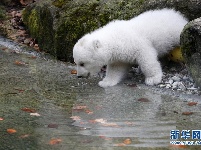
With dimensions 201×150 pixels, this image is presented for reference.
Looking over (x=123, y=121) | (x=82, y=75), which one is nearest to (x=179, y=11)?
(x=82, y=75)

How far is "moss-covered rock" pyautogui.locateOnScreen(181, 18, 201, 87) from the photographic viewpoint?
5.31m

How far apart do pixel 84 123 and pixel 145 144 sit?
884mm

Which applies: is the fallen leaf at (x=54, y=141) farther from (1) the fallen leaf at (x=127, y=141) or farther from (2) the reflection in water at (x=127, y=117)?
(1) the fallen leaf at (x=127, y=141)

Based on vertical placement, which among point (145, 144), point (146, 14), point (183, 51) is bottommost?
point (145, 144)

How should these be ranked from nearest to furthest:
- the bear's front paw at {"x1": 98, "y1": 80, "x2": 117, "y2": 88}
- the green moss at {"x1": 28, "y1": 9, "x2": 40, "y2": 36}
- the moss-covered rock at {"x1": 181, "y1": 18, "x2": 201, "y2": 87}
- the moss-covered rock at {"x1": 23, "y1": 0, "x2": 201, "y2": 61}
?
the moss-covered rock at {"x1": 181, "y1": 18, "x2": 201, "y2": 87}
the bear's front paw at {"x1": 98, "y1": 80, "x2": 117, "y2": 88}
the moss-covered rock at {"x1": 23, "y1": 0, "x2": 201, "y2": 61}
the green moss at {"x1": 28, "y1": 9, "x2": 40, "y2": 36}

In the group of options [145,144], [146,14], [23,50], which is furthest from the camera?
[23,50]

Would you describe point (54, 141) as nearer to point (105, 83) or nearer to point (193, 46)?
point (105, 83)

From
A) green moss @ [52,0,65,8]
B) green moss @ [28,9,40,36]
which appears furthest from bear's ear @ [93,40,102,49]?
green moss @ [28,9,40,36]

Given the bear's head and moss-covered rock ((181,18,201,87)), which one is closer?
moss-covered rock ((181,18,201,87))

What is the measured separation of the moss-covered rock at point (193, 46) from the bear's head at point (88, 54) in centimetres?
112

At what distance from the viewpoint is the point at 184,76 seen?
20.2 feet

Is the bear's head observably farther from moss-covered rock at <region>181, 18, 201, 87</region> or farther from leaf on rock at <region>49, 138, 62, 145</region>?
leaf on rock at <region>49, 138, 62, 145</region>

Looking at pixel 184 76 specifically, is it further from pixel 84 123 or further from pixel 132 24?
pixel 84 123

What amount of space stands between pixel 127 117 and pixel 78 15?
3.26m
